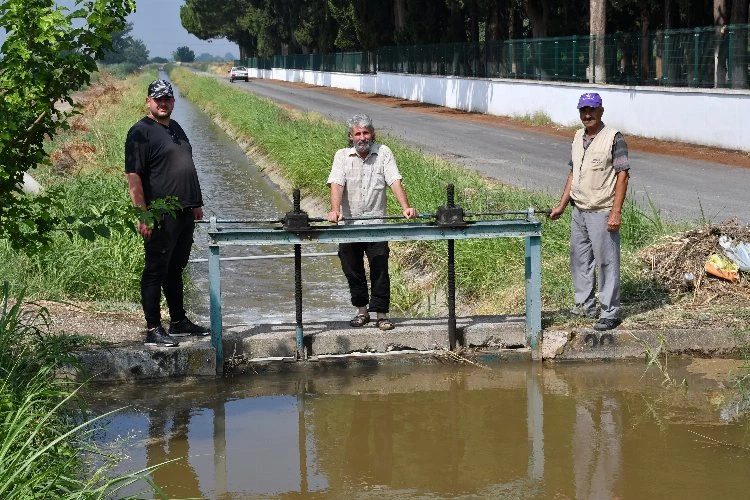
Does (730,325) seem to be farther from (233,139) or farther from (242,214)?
(233,139)

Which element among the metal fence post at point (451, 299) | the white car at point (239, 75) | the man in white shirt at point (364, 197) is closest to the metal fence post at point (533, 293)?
the metal fence post at point (451, 299)

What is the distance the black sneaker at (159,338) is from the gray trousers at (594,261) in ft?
9.51

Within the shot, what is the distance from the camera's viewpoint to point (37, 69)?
619 centimetres

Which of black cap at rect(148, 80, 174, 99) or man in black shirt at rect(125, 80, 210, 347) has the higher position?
black cap at rect(148, 80, 174, 99)

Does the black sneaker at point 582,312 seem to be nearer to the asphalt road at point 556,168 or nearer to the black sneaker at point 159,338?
the asphalt road at point 556,168

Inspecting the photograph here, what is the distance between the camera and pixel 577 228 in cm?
836

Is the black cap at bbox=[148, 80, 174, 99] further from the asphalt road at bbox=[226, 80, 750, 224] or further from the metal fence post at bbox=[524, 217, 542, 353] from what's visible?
the asphalt road at bbox=[226, 80, 750, 224]

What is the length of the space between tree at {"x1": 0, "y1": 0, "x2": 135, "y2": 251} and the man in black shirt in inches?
53.5

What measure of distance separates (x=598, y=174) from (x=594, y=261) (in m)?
0.68

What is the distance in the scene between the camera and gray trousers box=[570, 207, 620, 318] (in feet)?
26.5

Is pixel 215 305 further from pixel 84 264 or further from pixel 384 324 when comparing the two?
pixel 84 264

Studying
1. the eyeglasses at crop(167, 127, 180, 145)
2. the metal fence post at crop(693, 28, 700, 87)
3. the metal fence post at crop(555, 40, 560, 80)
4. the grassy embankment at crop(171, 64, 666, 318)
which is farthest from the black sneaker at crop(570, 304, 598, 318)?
the metal fence post at crop(555, 40, 560, 80)

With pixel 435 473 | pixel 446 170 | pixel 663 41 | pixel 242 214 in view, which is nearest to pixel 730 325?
pixel 435 473

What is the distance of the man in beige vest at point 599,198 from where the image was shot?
7961 mm
